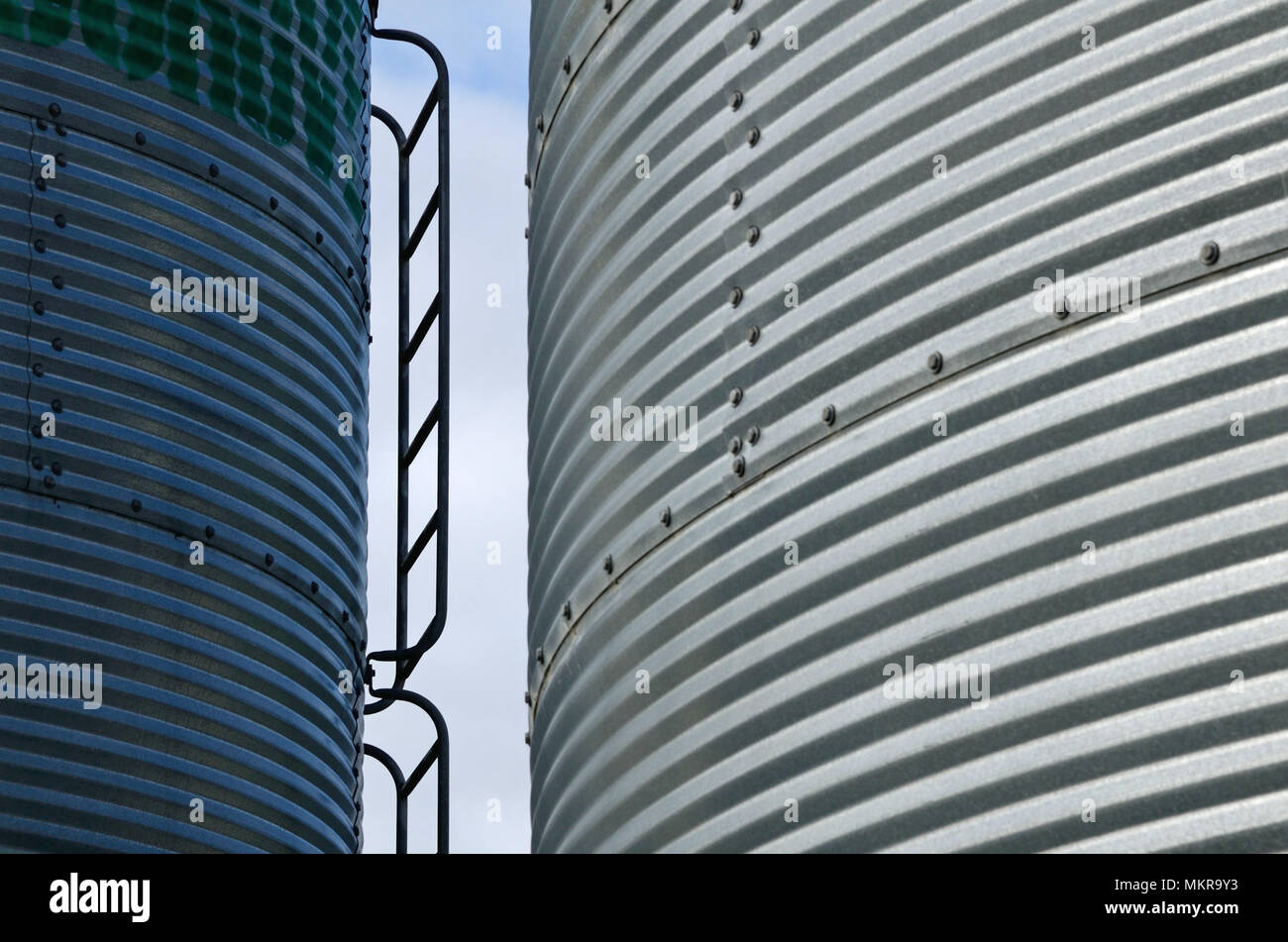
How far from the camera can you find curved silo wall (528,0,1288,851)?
11.3 ft

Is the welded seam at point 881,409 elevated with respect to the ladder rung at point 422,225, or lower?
lower

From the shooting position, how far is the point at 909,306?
13.3 ft

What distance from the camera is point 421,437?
9.20 m

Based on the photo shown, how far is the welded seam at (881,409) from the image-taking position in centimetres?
350

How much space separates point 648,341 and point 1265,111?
6.22 feet

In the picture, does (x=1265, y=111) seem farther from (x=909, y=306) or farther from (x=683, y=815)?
(x=683, y=815)

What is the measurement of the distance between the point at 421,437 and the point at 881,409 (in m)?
5.35

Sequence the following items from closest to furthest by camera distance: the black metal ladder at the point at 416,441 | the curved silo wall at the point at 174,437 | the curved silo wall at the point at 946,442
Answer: the curved silo wall at the point at 946,442
the curved silo wall at the point at 174,437
the black metal ladder at the point at 416,441

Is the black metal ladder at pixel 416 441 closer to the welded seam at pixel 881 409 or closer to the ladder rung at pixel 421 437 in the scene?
the ladder rung at pixel 421 437

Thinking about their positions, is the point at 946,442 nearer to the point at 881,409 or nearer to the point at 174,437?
the point at 881,409

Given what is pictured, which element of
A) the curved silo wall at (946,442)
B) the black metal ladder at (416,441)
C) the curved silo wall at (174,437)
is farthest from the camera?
the black metal ladder at (416,441)

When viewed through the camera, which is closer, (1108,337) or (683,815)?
(1108,337)

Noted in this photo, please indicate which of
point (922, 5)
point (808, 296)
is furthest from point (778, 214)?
point (922, 5)

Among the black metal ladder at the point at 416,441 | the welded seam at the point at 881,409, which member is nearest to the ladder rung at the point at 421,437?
the black metal ladder at the point at 416,441
